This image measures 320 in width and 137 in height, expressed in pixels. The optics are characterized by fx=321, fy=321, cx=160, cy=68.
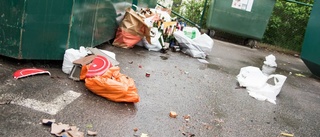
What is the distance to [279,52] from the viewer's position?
10156 mm

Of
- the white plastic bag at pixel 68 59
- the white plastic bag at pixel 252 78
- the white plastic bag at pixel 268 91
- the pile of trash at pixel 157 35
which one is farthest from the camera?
the pile of trash at pixel 157 35

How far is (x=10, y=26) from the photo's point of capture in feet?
11.7

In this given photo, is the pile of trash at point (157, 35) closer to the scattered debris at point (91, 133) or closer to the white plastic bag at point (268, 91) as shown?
the white plastic bag at point (268, 91)

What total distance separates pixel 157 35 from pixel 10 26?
3.29 meters

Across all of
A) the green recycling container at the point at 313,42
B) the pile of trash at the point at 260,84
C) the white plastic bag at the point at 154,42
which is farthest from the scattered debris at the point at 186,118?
the green recycling container at the point at 313,42

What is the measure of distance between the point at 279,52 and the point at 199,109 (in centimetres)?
722

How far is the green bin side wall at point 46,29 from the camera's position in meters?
3.57

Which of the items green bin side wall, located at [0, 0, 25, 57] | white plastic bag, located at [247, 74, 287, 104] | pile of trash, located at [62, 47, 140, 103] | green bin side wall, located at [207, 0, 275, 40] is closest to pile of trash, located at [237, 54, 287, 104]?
white plastic bag, located at [247, 74, 287, 104]

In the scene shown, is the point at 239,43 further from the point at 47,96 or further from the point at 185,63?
the point at 47,96

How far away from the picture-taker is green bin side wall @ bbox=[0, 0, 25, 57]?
3.50 meters

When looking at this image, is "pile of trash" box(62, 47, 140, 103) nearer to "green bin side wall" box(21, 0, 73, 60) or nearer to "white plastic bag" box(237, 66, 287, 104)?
"green bin side wall" box(21, 0, 73, 60)

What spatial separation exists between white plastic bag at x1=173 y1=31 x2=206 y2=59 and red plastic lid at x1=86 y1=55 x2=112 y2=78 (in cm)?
300

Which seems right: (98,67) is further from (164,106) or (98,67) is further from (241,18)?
(241,18)

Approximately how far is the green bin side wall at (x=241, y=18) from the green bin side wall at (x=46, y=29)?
20.4 ft
